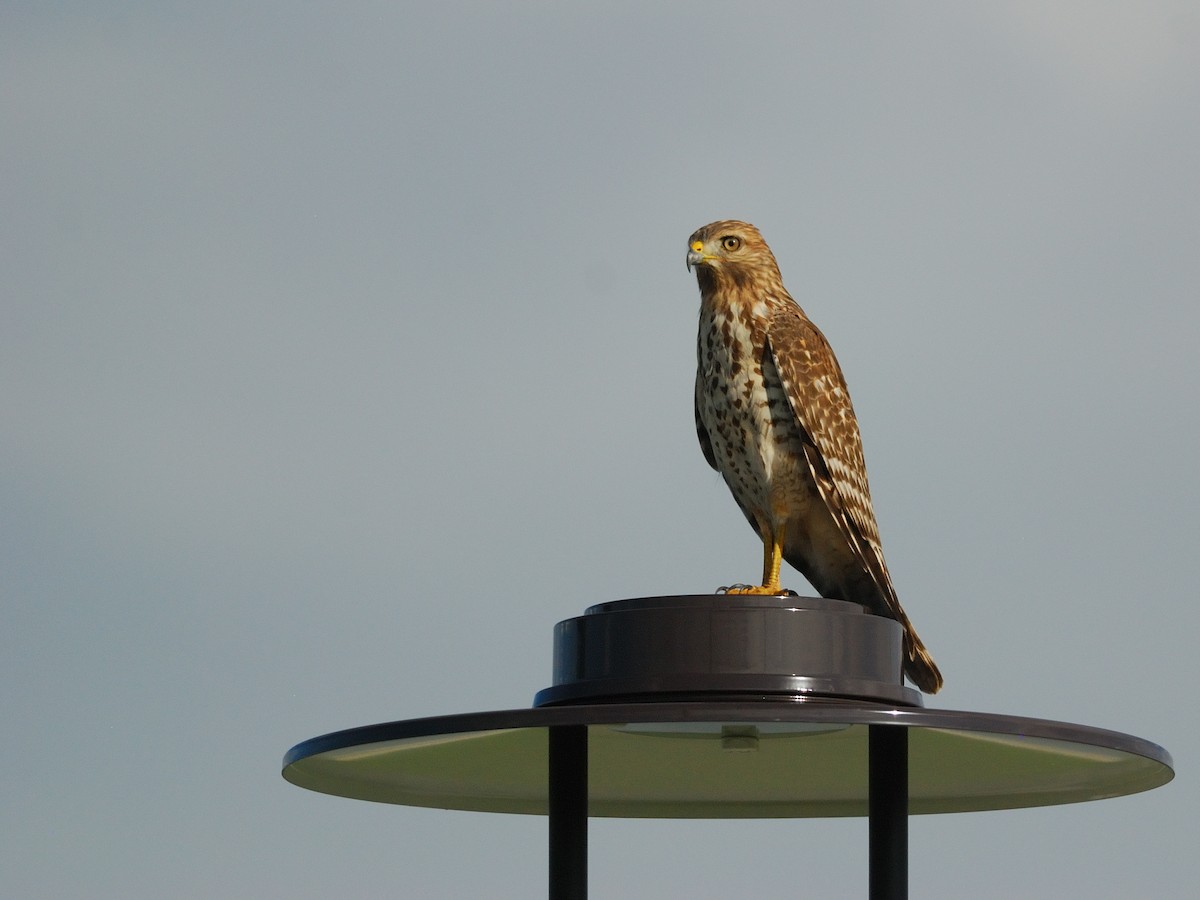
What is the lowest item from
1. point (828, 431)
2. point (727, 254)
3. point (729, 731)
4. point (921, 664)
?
point (729, 731)

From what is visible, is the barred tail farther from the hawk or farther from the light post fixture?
the light post fixture

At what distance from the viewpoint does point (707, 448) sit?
733cm

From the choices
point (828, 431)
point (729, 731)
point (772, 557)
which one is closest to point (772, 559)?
point (772, 557)

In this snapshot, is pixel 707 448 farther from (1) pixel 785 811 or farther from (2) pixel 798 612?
(2) pixel 798 612

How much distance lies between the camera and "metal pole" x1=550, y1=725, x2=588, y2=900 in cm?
449

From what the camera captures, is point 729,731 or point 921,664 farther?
point 921,664

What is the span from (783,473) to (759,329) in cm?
59

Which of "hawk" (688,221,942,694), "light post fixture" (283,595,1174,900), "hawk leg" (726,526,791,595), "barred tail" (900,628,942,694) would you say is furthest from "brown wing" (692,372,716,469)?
"light post fixture" (283,595,1174,900)

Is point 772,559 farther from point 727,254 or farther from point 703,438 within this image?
point 727,254

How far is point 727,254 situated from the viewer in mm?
7129

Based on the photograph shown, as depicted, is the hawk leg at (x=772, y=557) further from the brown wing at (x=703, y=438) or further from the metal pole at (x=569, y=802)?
the metal pole at (x=569, y=802)

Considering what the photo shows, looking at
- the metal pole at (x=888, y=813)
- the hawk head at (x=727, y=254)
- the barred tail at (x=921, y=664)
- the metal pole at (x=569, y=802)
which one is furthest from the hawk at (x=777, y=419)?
the metal pole at (x=569, y=802)

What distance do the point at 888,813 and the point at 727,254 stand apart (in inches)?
121

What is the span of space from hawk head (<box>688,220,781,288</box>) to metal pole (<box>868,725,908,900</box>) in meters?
2.81
